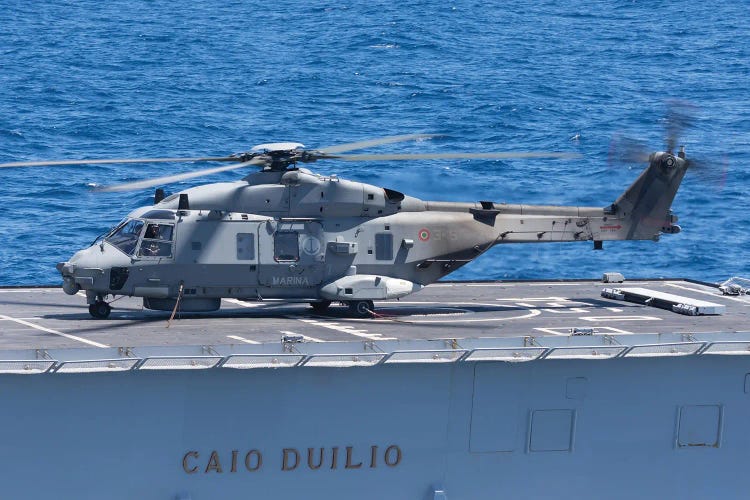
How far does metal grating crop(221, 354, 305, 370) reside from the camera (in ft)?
68.6

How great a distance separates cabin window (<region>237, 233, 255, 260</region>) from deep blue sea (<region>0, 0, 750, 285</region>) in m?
5.60

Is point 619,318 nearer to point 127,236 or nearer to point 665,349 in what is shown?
point 665,349

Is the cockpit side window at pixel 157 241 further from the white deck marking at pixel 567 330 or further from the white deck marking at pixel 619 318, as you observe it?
the white deck marking at pixel 619 318

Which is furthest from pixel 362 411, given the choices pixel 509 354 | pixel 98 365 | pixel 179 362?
pixel 98 365

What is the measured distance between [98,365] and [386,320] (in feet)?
29.8

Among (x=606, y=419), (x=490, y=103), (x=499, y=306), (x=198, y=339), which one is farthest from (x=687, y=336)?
(x=490, y=103)

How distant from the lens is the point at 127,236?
87.8 feet

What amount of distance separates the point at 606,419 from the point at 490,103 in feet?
152

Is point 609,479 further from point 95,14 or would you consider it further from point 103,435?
point 95,14

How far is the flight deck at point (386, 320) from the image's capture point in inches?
955

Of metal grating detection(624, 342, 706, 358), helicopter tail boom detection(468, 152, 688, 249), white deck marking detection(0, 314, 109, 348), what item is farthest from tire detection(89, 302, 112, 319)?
metal grating detection(624, 342, 706, 358)

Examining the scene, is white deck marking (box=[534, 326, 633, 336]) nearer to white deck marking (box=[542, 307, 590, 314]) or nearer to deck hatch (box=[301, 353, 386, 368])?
white deck marking (box=[542, 307, 590, 314])

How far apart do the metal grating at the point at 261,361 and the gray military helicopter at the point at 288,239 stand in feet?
18.3

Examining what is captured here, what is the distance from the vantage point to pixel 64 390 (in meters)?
20.4
